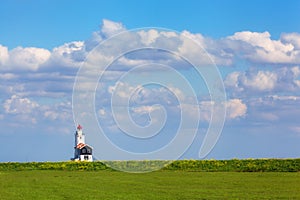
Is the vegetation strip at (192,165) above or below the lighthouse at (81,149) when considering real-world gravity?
below

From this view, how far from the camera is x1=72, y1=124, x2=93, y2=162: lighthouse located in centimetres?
11319

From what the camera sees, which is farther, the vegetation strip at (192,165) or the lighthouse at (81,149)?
the lighthouse at (81,149)

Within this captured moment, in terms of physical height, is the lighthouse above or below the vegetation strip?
above

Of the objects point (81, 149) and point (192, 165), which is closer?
point (192, 165)

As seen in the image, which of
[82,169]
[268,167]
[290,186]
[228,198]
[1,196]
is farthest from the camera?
[82,169]

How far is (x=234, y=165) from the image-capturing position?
79625 millimetres

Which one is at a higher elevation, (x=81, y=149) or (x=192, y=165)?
(x=81, y=149)

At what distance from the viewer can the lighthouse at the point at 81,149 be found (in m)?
113

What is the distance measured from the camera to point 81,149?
11381 cm

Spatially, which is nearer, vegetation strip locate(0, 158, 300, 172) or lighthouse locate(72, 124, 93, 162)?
vegetation strip locate(0, 158, 300, 172)

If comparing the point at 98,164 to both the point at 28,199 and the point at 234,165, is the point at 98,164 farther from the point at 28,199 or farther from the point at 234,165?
the point at 28,199

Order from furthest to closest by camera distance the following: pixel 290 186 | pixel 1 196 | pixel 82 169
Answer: pixel 82 169
pixel 290 186
pixel 1 196

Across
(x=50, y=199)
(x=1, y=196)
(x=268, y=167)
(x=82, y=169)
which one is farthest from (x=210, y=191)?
(x=82, y=169)

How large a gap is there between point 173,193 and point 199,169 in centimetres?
4080
